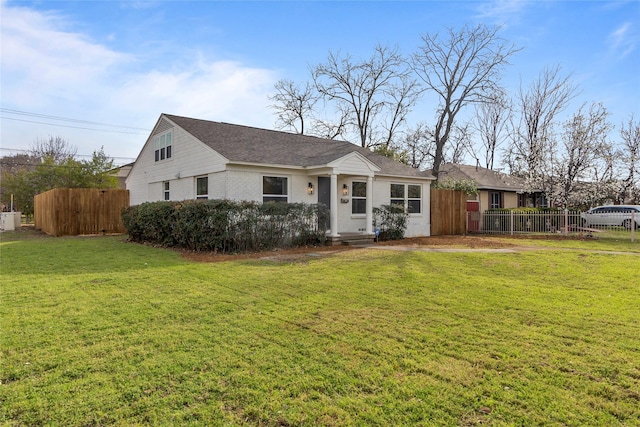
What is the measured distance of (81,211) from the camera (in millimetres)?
17859

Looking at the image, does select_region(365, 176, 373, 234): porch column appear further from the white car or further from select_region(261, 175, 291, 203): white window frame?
the white car

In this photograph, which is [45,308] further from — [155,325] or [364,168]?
[364,168]

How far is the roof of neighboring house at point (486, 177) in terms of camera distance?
27.4 meters

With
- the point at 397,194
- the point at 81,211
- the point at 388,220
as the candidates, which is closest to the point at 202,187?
the point at 81,211

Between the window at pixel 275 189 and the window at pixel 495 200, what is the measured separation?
19.2 meters

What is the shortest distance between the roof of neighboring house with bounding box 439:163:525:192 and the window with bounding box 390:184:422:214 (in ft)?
32.3

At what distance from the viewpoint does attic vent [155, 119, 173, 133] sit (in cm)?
1693

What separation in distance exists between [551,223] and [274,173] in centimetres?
1450

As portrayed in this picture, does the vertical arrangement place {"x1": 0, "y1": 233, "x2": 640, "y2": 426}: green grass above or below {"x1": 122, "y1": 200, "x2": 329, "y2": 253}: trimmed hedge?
below

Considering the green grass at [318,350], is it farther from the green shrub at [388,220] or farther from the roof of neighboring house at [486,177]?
the roof of neighboring house at [486,177]

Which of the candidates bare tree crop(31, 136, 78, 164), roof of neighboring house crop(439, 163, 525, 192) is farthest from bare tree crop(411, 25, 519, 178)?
bare tree crop(31, 136, 78, 164)

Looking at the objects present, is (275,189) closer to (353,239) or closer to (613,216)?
(353,239)

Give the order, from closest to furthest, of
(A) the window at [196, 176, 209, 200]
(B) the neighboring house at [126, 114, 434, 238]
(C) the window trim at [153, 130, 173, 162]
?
(B) the neighboring house at [126, 114, 434, 238], (A) the window at [196, 176, 209, 200], (C) the window trim at [153, 130, 173, 162]

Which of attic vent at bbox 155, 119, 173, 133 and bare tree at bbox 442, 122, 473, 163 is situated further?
bare tree at bbox 442, 122, 473, 163
